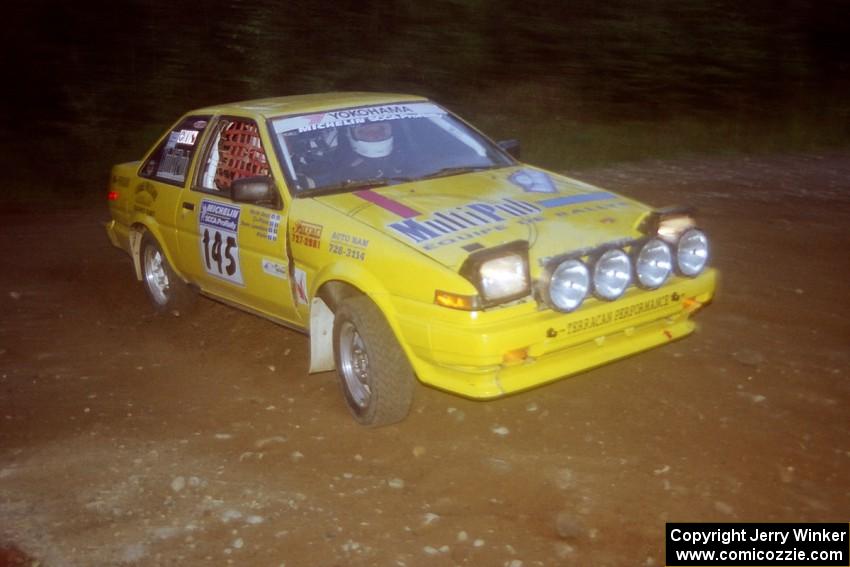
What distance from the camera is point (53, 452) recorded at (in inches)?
195

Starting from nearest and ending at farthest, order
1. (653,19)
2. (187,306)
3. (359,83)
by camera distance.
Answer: (187,306), (359,83), (653,19)

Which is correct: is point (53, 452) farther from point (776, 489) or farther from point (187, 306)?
point (776, 489)

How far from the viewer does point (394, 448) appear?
4.84 metres

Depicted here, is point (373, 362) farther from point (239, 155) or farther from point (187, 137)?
point (187, 137)

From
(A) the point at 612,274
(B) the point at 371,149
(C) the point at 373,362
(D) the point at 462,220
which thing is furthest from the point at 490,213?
(B) the point at 371,149

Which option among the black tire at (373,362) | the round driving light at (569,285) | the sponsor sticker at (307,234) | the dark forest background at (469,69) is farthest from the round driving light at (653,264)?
the dark forest background at (469,69)

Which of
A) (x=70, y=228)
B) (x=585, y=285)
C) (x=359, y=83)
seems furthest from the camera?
(x=359, y=83)

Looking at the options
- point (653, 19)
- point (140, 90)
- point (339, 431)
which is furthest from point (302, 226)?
point (653, 19)

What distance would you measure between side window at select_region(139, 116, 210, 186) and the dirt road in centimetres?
109

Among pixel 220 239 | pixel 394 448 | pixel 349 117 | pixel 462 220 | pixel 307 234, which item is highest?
pixel 349 117

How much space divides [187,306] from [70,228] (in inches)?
181

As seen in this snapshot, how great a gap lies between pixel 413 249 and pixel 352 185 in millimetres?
969

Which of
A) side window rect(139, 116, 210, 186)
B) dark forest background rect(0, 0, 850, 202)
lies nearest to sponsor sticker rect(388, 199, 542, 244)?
side window rect(139, 116, 210, 186)

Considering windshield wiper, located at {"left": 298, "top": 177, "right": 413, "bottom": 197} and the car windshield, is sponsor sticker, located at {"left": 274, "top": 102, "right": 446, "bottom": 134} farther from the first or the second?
windshield wiper, located at {"left": 298, "top": 177, "right": 413, "bottom": 197}
